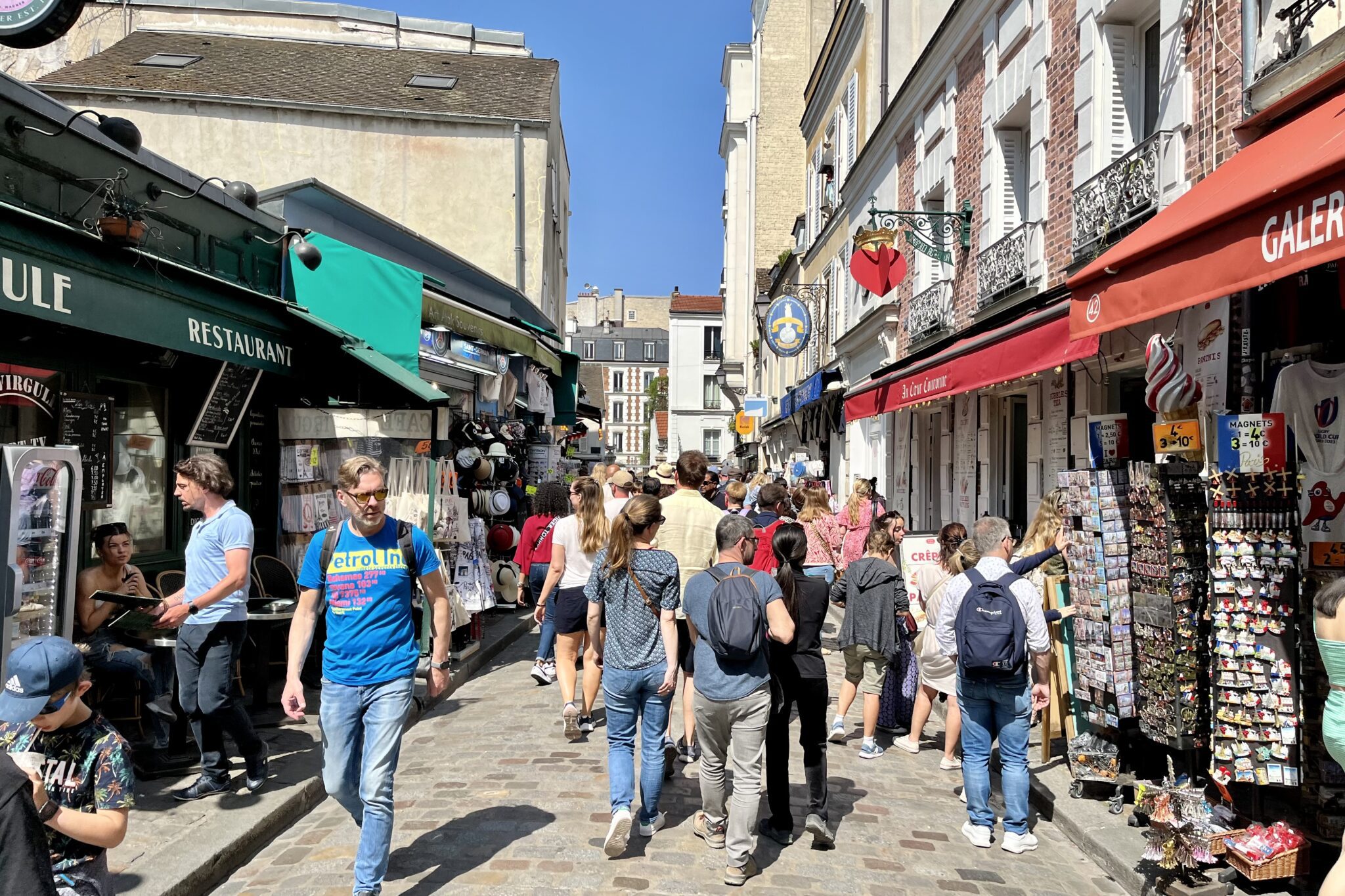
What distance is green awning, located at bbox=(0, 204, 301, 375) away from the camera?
15.7 feet

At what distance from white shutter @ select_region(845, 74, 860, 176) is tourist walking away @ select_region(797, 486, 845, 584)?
11905mm

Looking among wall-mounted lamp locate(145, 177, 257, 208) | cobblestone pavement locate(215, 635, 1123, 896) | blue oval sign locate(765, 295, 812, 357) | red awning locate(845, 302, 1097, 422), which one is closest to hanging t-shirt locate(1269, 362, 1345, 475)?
red awning locate(845, 302, 1097, 422)

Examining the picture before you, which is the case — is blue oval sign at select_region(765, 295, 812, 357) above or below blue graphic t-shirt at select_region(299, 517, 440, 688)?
above

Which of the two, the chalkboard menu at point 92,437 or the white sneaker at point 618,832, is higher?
the chalkboard menu at point 92,437

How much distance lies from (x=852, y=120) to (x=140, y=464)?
1667 centimetres

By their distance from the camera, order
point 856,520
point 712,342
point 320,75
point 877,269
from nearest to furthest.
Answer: point 856,520
point 877,269
point 320,75
point 712,342

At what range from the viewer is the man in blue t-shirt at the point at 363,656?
4.15 m

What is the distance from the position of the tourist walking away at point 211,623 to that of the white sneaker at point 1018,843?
4067 millimetres

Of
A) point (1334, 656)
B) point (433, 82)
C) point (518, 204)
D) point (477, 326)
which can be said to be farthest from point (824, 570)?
point (433, 82)

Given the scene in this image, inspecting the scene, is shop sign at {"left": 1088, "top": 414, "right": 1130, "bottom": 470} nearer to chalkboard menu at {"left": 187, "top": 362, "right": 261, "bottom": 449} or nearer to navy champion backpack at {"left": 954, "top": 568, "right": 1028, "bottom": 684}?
navy champion backpack at {"left": 954, "top": 568, "right": 1028, "bottom": 684}

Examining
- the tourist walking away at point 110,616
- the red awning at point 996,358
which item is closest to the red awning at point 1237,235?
the red awning at point 996,358

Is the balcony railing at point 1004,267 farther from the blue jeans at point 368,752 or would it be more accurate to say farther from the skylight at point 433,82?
the skylight at point 433,82

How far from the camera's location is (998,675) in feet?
16.5

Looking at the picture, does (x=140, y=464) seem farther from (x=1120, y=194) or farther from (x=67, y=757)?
(x=1120, y=194)
